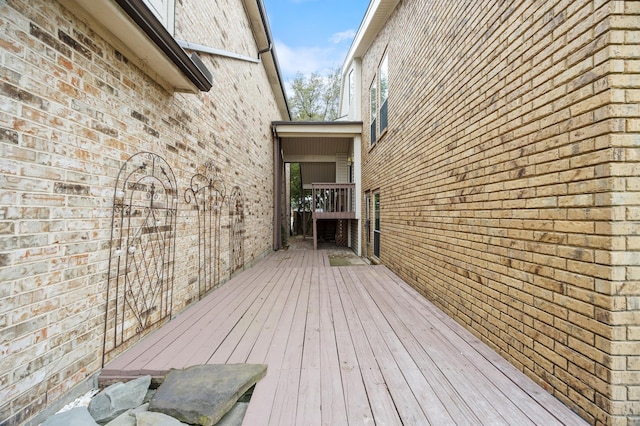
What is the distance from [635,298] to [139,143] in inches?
136

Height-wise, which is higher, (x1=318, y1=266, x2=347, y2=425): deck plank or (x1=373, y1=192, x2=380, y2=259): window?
(x1=373, y1=192, x2=380, y2=259): window

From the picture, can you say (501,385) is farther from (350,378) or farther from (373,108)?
(373,108)

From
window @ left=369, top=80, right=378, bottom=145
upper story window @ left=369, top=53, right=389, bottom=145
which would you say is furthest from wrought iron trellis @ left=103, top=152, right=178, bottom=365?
window @ left=369, top=80, right=378, bottom=145

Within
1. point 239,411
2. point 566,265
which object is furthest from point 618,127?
point 239,411

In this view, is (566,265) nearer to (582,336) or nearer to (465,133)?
(582,336)

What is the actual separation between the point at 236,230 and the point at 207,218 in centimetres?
121

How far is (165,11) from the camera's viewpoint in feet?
8.46

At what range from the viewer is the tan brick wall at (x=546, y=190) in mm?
1261

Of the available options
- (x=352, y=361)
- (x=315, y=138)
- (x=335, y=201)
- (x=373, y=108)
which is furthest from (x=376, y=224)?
(x=352, y=361)

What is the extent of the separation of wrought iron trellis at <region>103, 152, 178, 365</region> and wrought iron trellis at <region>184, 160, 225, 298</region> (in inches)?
19.3

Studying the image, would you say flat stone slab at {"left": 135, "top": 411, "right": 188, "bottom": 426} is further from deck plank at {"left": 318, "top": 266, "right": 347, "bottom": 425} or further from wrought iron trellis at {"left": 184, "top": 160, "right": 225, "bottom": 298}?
wrought iron trellis at {"left": 184, "top": 160, "right": 225, "bottom": 298}

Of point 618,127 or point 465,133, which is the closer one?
point 618,127

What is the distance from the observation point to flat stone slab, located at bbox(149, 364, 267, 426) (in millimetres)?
1390

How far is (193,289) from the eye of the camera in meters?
3.08
